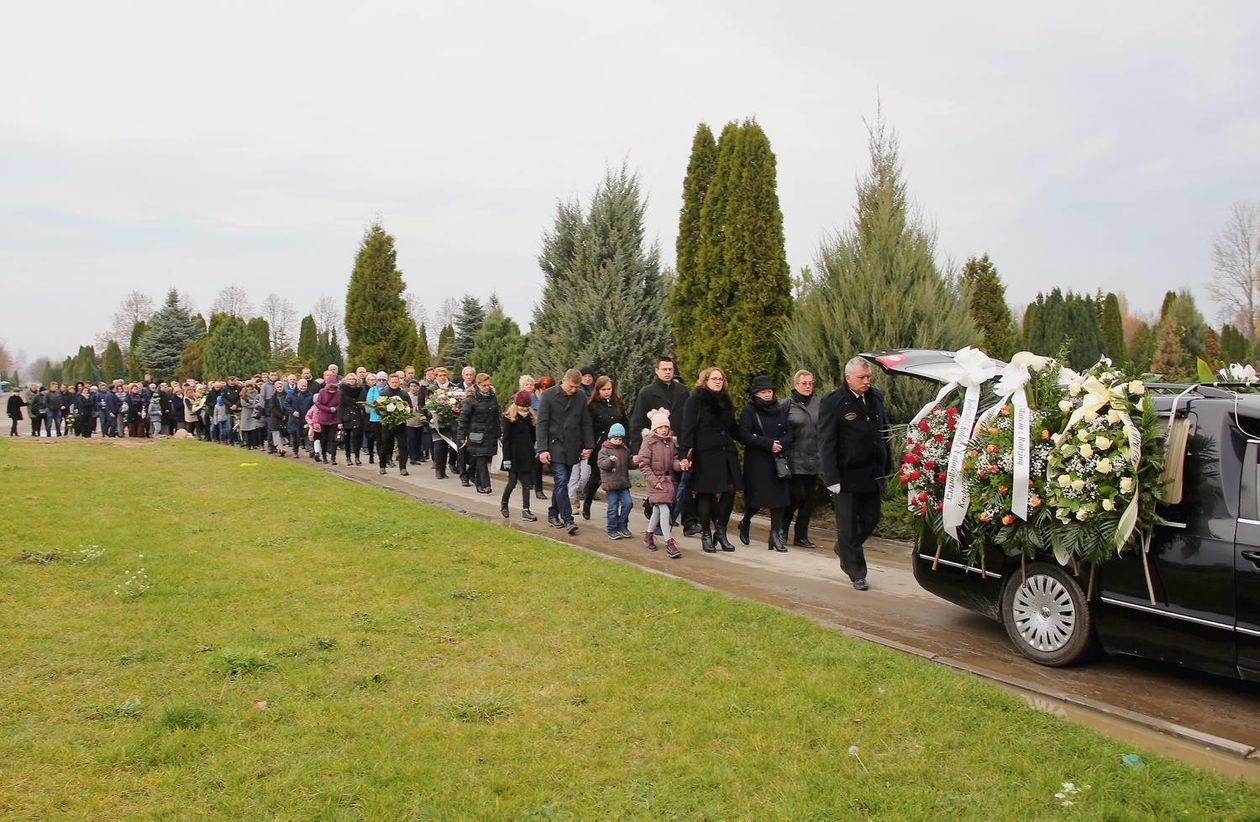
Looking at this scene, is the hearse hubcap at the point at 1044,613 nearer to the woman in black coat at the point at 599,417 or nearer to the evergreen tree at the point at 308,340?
the woman in black coat at the point at 599,417

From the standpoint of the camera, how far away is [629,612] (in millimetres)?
6988

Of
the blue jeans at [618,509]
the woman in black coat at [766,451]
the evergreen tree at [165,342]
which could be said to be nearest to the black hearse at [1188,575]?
the woman in black coat at [766,451]

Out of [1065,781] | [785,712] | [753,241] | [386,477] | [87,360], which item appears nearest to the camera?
[1065,781]

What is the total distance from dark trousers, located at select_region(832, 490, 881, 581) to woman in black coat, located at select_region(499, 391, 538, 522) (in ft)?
16.3

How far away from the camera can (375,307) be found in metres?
26.0

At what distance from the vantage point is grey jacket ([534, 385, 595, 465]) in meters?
11.5

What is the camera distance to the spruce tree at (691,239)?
14.5 meters

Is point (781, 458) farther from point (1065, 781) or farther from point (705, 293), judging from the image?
point (1065, 781)

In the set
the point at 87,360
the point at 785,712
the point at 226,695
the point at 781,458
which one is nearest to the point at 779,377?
the point at 781,458

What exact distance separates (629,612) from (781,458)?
4.14 metres

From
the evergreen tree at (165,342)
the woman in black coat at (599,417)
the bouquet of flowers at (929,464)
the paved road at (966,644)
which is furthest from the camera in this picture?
the evergreen tree at (165,342)

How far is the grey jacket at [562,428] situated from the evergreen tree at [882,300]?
125 inches

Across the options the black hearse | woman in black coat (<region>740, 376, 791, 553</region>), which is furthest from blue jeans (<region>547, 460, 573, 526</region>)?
the black hearse

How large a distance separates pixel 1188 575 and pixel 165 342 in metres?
55.4
